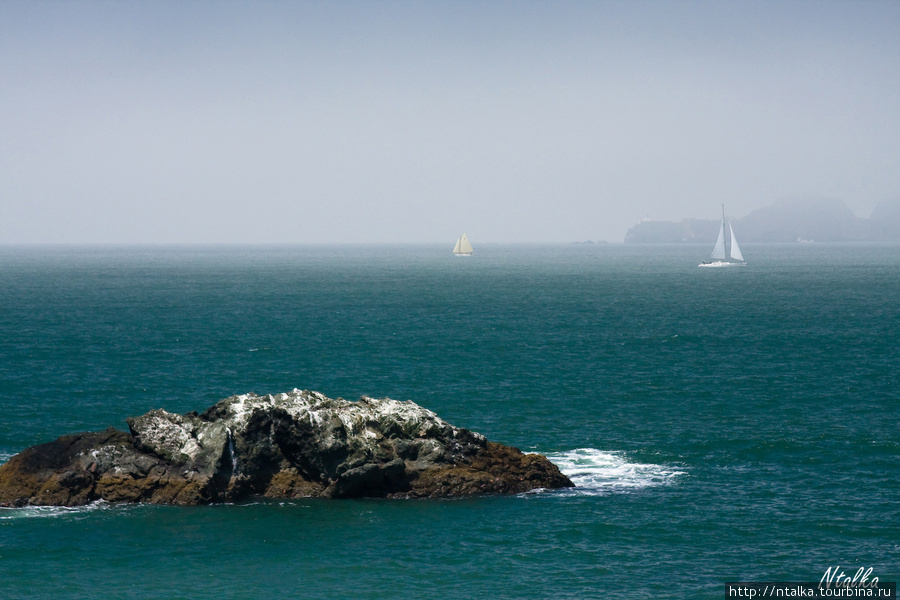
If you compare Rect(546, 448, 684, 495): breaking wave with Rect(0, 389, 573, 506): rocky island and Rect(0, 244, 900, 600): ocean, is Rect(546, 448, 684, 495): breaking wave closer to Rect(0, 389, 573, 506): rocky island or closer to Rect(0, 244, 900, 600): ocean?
Rect(0, 244, 900, 600): ocean

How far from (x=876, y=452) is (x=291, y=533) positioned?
3323 centimetres

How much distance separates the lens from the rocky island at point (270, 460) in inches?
1783

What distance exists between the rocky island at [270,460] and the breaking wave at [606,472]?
81.7 inches

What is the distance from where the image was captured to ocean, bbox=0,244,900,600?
37.2 metres

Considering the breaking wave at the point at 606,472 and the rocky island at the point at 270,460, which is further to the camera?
the breaking wave at the point at 606,472

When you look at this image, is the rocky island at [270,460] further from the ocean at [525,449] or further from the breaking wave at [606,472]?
the breaking wave at [606,472]

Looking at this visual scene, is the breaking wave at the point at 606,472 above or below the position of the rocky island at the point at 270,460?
below

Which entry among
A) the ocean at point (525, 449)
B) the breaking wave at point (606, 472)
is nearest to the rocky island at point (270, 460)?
the ocean at point (525, 449)

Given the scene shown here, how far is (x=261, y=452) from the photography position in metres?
46.8

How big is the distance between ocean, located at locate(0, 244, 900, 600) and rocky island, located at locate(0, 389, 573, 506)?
45.0 inches

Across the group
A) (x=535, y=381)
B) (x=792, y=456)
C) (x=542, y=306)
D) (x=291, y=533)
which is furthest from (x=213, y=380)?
(x=542, y=306)

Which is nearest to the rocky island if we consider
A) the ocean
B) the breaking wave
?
the ocean

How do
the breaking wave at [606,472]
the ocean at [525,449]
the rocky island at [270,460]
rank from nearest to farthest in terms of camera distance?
the ocean at [525,449] < the rocky island at [270,460] < the breaking wave at [606,472]

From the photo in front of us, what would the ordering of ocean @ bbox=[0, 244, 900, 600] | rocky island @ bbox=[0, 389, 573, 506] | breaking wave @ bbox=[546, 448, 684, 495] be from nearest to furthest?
ocean @ bbox=[0, 244, 900, 600]
rocky island @ bbox=[0, 389, 573, 506]
breaking wave @ bbox=[546, 448, 684, 495]
